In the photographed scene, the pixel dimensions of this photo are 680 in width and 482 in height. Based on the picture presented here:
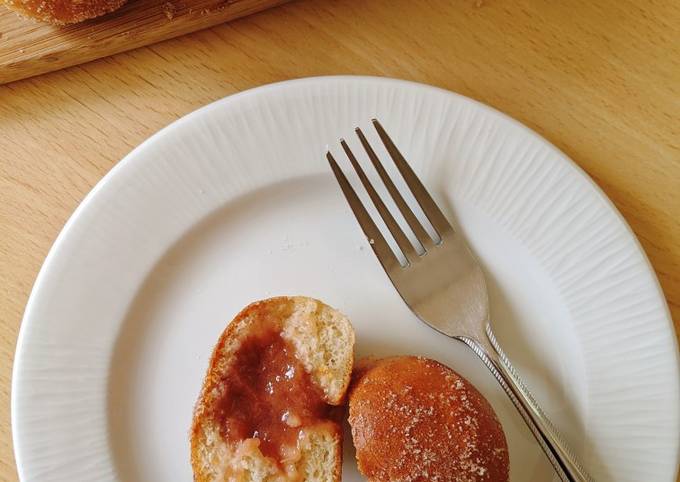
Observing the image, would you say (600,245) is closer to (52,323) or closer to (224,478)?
(224,478)

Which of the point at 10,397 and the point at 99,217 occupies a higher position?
the point at 99,217

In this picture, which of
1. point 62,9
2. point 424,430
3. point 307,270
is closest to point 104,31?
point 62,9

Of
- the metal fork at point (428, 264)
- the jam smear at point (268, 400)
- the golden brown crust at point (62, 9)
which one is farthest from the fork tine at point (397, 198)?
the golden brown crust at point (62, 9)

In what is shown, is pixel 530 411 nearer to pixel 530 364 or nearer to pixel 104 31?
pixel 530 364

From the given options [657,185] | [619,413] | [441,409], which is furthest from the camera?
[657,185]

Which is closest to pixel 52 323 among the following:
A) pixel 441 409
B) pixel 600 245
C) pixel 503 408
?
pixel 441 409

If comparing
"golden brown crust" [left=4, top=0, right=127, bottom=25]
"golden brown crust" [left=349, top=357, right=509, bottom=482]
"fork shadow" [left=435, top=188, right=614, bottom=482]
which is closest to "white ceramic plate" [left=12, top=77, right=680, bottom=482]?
"fork shadow" [left=435, top=188, right=614, bottom=482]

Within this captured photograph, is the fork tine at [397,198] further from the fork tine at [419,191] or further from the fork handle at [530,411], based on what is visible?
the fork handle at [530,411]
